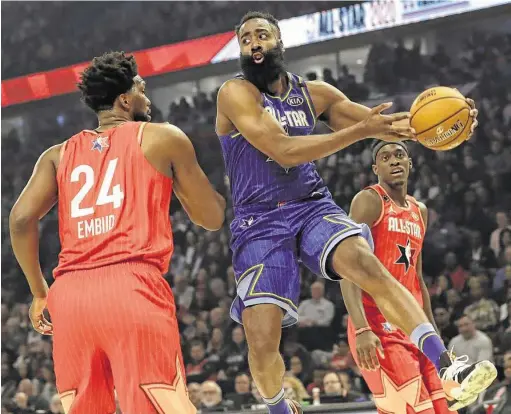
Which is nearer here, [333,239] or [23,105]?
[333,239]

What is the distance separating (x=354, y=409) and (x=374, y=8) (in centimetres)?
690

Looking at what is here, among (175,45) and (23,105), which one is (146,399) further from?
(23,105)

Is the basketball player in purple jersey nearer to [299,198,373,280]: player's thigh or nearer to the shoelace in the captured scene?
[299,198,373,280]: player's thigh

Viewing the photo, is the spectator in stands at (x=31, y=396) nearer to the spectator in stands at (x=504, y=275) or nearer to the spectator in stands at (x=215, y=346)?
the spectator in stands at (x=215, y=346)

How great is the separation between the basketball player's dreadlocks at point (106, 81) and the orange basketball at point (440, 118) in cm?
144

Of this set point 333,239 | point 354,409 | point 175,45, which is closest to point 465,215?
point 354,409

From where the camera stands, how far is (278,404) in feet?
15.0

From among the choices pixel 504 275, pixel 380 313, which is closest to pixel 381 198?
pixel 380 313

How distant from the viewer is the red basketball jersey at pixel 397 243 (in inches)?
202

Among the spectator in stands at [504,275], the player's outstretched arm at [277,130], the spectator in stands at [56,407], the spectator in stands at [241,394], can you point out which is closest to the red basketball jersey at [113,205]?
the player's outstretched arm at [277,130]

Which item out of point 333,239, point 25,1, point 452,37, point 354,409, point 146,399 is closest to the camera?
point 146,399

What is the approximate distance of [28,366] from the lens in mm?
12156

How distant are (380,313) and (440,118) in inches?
55.0

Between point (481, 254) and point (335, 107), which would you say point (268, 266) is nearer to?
point (335, 107)
